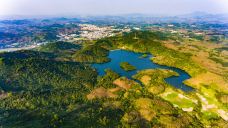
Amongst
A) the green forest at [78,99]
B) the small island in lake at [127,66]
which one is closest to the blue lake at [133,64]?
the small island in lake at [127,66]

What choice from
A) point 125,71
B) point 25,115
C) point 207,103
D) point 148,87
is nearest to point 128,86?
point 148,87

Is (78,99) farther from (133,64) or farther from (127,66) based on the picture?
(133,64)

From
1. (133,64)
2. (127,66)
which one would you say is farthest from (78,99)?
(133,64)

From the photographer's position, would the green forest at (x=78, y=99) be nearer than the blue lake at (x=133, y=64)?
Yes

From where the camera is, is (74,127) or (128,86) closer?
(74,127)

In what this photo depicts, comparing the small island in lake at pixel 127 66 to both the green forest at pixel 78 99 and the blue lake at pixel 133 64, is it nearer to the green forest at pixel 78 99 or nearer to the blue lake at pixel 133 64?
the green forest at pixel 78 99

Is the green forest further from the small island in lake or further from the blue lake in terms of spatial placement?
the blue lake

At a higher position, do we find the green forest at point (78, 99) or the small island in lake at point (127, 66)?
the small island in lake at point (127, 66)

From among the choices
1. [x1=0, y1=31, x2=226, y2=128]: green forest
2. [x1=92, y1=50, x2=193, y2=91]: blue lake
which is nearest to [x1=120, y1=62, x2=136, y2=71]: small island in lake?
[x1=0, y1=31, x2=226, y2=128]: green forest

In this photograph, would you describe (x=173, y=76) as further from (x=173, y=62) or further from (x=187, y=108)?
(x=187, y=108)
